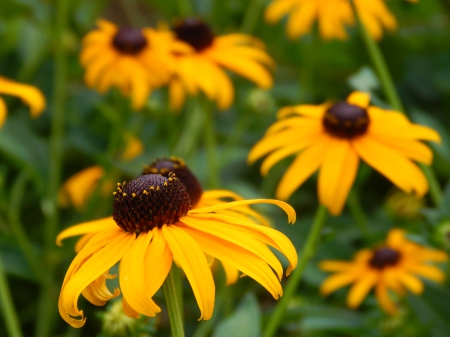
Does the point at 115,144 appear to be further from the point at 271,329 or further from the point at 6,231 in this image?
the point at 271,329

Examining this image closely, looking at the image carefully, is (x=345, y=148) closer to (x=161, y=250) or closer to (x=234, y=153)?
(x=161, y=250)

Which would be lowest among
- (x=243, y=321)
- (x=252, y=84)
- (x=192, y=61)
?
(x=252, y=84)

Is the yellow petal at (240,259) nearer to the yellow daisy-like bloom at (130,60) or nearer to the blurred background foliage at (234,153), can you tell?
the blurred background foliage at (234,153)

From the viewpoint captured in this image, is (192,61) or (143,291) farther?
(192,61)

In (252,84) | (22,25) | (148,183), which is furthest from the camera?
(252,84)

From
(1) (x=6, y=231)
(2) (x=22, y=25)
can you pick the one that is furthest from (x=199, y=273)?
(2) (x=22, y=25)

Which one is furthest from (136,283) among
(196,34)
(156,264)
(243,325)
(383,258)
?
(196,34)
